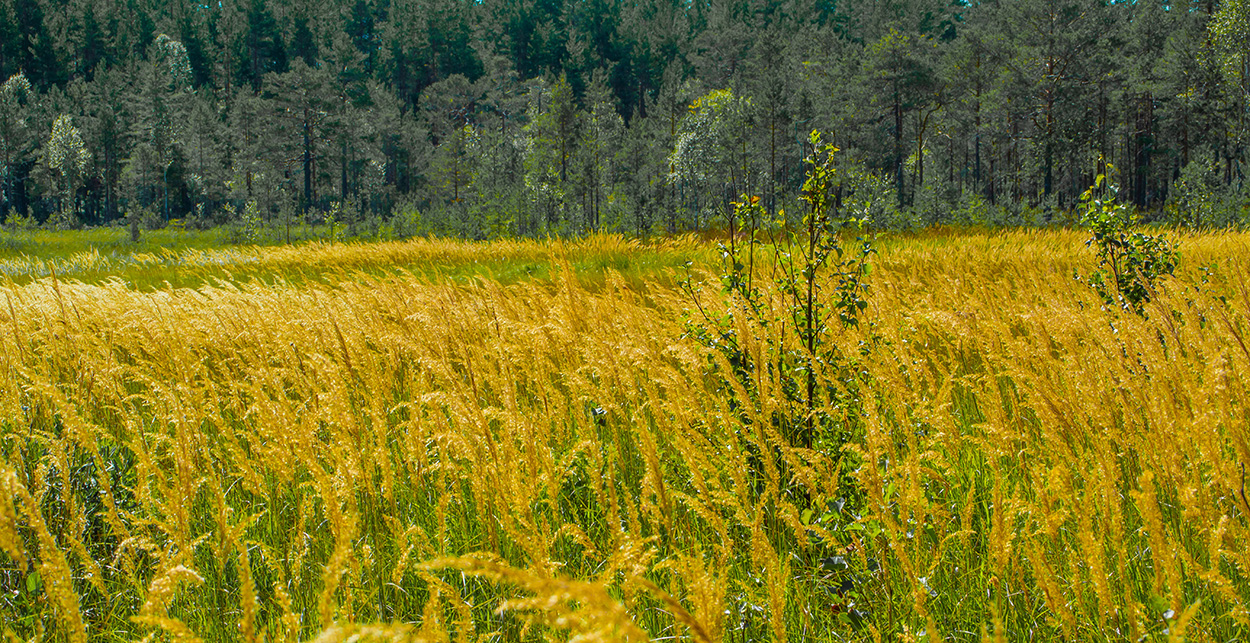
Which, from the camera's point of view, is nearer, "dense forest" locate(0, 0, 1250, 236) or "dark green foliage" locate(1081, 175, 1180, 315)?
"dark green foliage" locate(1081, 175, 1180, 315)

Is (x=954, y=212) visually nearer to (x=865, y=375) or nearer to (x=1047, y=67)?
(x=1047, y=67)

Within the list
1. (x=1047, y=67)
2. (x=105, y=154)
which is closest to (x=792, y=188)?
(x=1047, y=67)

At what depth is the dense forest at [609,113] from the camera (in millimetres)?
33156

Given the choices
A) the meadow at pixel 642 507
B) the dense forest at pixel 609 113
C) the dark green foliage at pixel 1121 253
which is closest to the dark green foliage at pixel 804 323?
the meadow at pixel 642 507

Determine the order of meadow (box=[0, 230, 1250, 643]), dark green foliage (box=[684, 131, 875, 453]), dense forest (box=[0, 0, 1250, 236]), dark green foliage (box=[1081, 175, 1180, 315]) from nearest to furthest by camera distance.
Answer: meadow (box=[0, 230, 1250, 643]) → dark green foliage (box=[684, 131, 875, 453]) → dark green foliage (box=[1081, 175, 1180, 315]) → dense forest (box=[0, 0, 1250, 236])

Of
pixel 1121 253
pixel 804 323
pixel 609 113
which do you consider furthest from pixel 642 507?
pixel 609 113

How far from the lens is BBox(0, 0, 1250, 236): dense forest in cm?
3316

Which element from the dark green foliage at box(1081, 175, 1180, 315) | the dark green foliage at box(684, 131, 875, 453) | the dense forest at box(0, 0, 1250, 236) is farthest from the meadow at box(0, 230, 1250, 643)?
the dense forest at box(0, 0, 1250, 236)

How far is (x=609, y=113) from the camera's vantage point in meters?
55.0

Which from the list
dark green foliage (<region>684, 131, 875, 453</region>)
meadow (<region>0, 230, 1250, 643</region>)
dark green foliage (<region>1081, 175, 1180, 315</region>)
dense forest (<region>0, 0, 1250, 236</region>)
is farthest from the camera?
dense forest (<region>0, 0, 1250, 236</region>)

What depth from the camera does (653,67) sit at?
82562mm

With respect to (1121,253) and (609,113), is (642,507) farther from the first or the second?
(609,113)

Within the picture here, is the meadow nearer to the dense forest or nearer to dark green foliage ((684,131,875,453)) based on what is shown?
dark green foliage ((684,131,875,453))

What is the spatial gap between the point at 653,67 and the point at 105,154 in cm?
5600
